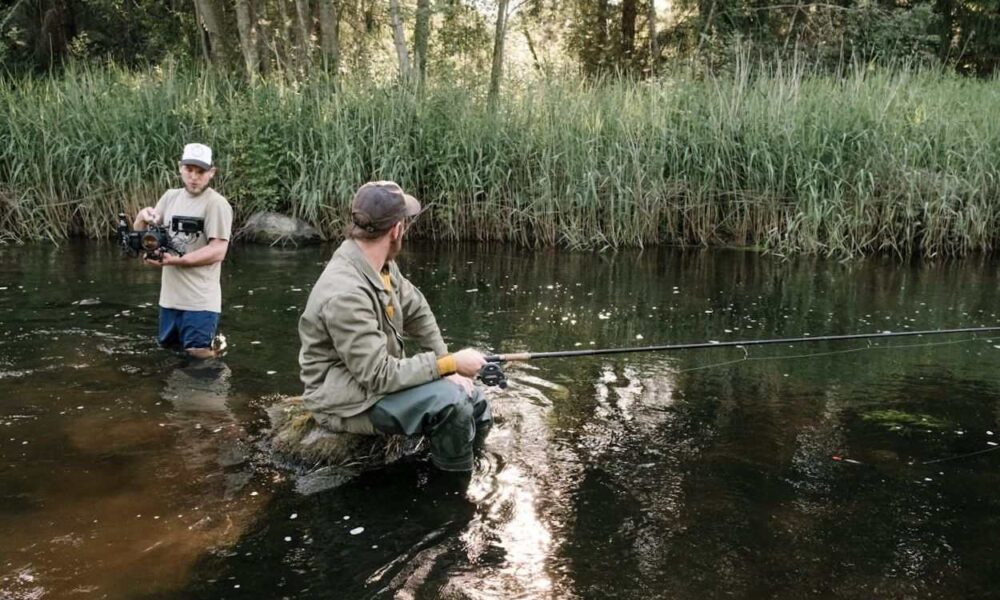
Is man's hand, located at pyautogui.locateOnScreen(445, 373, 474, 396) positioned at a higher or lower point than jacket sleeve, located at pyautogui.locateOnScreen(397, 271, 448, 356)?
lower

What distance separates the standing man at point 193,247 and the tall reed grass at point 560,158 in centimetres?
534

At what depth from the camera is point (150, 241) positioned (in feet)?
16.7

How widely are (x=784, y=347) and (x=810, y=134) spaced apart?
4878 mm

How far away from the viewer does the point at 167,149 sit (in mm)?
11078

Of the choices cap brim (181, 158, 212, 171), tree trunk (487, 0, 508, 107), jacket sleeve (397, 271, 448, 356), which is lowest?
jacket sleeve (397, 271, 448, 356)

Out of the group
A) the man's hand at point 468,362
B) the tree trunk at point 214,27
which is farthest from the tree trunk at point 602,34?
the man's hand at point 468,362

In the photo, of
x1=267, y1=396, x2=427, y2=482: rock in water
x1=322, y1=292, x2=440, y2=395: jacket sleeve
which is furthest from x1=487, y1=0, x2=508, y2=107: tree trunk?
x1=322, y1=292, x2=440, y2=395: jacket sleeve

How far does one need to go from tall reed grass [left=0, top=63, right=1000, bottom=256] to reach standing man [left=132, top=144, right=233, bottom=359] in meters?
5.34

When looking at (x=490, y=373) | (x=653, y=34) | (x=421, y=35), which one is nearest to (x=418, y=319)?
(x=490, y=373)

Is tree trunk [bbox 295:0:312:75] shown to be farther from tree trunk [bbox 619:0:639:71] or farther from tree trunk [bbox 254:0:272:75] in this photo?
tree trunk [bbox 619:0:639:71]

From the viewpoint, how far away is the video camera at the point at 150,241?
5102 millimetres

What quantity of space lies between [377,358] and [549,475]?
3.27 feet

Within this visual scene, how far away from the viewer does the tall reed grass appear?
1044cm

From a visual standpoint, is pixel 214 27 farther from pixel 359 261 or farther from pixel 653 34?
pixel 359 261
